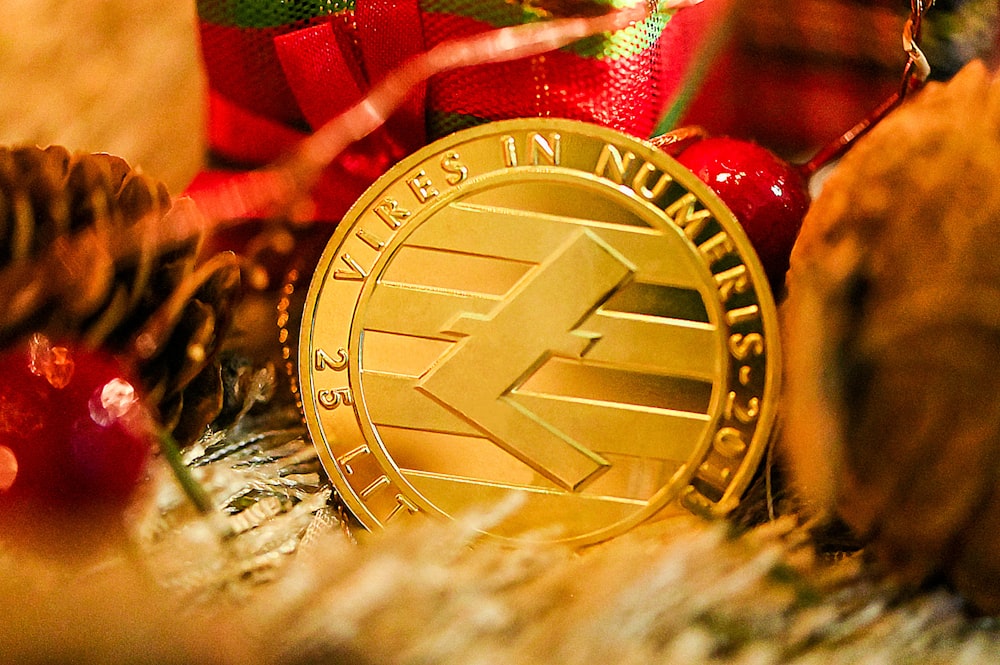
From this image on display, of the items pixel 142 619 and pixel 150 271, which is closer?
pixel 142 619

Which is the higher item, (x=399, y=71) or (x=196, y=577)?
(x=399, y=71)

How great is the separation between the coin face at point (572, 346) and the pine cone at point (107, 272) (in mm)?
68

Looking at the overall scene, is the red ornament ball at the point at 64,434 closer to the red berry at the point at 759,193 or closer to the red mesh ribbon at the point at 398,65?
the red mesh ribbon at the point at 398,65

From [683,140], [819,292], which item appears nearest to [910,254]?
[819,292]

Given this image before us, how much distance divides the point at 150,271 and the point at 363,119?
0.33 ft

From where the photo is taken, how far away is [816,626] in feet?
0.77

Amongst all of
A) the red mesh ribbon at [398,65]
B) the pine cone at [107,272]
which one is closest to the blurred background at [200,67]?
the red mesh ribbon at [398,65]

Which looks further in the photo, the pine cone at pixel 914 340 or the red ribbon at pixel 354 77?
the red ribbon at pixel 354 77

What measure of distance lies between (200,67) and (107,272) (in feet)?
0.68

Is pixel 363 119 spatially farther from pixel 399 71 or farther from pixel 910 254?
pixel 910 254

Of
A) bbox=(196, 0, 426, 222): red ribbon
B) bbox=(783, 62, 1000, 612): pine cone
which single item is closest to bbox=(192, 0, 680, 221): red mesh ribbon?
bbox=(196, 0, 426, 222): red ribbon

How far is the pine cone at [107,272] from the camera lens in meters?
0.26

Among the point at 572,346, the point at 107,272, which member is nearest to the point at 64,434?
the point at 107,272

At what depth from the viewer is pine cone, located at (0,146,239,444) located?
26 cm
